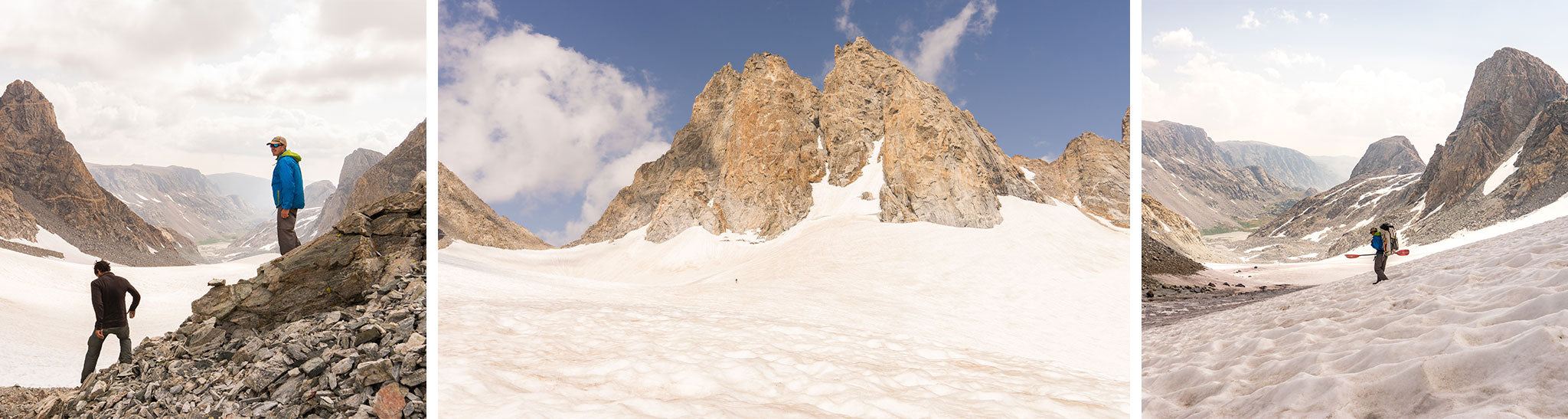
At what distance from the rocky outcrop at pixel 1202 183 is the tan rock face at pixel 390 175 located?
4085 inches

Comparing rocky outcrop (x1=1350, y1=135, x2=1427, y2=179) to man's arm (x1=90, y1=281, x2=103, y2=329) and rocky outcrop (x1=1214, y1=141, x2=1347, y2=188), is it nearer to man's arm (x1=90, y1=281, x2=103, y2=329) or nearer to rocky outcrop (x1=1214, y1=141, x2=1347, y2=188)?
rocky outcrop (x1=1214, y1=141, x2=1347, y2=188)

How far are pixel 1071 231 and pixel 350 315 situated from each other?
24750 mm

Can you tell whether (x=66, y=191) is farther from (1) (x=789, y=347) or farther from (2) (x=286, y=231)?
(1) (x=789, y=347)

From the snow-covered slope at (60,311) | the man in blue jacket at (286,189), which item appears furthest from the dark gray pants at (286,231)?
the snow-covered slope at (60,311)

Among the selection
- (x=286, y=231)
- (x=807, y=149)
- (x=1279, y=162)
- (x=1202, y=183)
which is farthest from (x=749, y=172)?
(x=1279, y=162)

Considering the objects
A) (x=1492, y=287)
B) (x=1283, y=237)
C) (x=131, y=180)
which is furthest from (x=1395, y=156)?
(x=131, y=180)

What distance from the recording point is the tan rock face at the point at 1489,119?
4247cm

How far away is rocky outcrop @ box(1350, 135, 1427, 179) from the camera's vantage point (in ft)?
335

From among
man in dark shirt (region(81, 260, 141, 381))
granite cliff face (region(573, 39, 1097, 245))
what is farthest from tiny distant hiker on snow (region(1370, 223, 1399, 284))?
granite cliff face (region(573, 39, 1097, 245))

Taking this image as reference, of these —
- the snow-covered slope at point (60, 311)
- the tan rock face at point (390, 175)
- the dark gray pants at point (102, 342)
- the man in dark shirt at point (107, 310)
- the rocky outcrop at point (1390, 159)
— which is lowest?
the snow-covered slope at point (60, 311)

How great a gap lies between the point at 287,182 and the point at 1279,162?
228942 mm

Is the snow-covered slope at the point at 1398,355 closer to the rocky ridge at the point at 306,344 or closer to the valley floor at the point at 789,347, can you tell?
the valley floor at the point at 789,347

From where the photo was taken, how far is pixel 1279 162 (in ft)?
554

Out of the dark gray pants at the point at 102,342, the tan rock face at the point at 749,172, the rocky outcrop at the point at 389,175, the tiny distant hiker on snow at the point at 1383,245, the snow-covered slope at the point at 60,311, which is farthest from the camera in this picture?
the tan rock face at the point at 749,172
